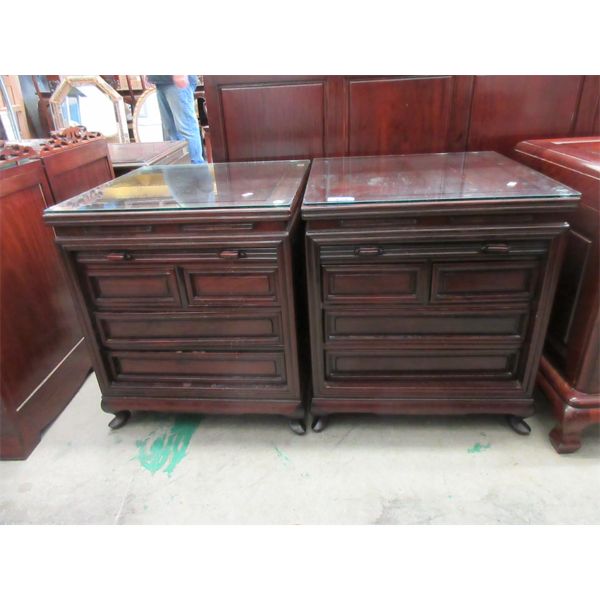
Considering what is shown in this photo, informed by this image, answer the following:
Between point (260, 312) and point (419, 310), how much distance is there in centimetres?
44

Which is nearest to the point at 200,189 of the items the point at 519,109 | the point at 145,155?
the point at 145,155

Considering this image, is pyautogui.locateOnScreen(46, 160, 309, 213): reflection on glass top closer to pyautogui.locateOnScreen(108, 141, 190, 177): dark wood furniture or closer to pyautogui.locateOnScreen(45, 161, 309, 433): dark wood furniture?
pyautogui.locateOnScreen(45, 161, 309, 433): dark wood furniture

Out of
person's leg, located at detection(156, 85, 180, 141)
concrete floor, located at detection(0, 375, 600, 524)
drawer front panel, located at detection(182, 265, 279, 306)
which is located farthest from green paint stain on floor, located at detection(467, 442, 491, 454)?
person's leg, located at detection(156, 85, 180, 141)

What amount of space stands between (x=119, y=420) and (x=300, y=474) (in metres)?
0.65

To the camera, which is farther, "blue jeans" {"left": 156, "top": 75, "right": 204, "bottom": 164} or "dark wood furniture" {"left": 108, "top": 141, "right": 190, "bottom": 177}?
"blue jeans" {"left": 156, "top": 75, "right": 204, "bottom": 164}

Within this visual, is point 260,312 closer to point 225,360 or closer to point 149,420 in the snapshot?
point 225,360

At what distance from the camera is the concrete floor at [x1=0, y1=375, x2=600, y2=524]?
1.12 m

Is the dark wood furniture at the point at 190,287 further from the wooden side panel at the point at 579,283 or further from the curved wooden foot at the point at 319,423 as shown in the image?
the wooden side panel at the point at 579,283

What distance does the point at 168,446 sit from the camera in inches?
53.6

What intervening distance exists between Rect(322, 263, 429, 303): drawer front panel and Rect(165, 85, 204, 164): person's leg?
2.11 metres

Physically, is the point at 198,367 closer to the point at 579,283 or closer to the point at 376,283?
the point at 376,283

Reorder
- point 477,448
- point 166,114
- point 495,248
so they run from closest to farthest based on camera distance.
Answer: point 495,248 < point 477,448 < point 166,114

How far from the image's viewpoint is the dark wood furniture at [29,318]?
1.27 m

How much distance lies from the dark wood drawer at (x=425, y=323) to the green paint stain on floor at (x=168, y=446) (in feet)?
1.92
